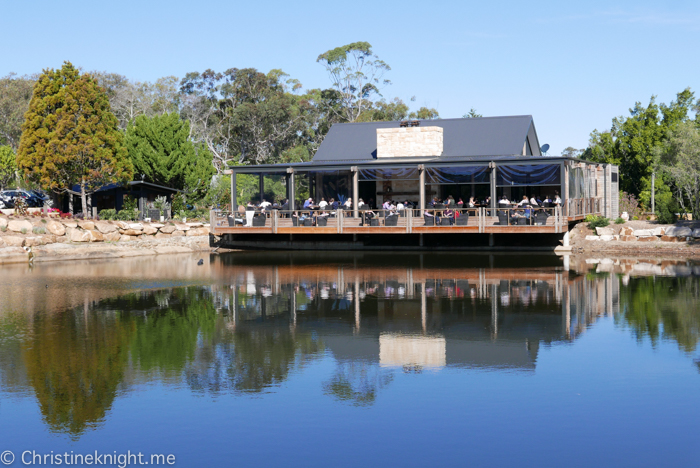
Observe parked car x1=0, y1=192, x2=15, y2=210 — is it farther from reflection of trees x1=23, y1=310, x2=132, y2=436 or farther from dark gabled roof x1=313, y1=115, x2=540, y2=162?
reflection of trees x1=23, y1=310, x2=132, y2=436

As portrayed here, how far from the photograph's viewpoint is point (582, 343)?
11.8m

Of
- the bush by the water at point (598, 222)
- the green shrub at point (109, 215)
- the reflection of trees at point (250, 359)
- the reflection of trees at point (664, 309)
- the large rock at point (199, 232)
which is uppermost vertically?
the green shrub at point (109, 215)

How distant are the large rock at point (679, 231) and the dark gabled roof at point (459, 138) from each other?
7405 mm

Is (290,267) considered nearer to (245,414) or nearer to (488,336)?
(488,336)

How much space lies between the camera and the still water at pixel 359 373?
755cm

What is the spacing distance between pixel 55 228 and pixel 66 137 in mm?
5324

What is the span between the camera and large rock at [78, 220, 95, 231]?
1142 inches

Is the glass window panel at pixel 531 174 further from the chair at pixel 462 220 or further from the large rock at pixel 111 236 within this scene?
the large rock at pixel 111 236

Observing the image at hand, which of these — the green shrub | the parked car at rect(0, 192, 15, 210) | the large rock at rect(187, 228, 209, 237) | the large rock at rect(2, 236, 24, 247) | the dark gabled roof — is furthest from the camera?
the parked car at rect(0, 192, 15, 210)

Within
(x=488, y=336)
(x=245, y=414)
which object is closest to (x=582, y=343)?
(x=488, y=336)

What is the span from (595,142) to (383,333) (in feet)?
114

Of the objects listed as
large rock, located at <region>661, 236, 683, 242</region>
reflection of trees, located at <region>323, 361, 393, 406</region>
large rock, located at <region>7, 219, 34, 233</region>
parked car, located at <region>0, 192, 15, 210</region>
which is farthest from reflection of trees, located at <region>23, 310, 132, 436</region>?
parked car, located at <region>0, 192, 15, 210</region>

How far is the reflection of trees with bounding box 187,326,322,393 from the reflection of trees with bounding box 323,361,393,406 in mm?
709

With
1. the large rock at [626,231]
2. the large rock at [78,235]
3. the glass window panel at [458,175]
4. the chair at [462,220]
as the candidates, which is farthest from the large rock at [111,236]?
the large rock at [626,231]
